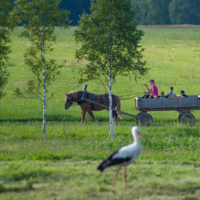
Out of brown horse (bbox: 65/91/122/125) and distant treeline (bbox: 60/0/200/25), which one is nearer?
brown horse (bbox: 65/91/122/125)

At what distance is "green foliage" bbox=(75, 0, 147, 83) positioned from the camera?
54.2ft

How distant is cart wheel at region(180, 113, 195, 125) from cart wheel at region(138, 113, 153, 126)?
1.91 metres

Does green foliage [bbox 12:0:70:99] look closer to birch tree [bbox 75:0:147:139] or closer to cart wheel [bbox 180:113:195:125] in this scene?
birch tree [bbox 75:0:147:139]

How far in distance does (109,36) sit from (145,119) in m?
5.52

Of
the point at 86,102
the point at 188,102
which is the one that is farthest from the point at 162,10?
the point at 188,102

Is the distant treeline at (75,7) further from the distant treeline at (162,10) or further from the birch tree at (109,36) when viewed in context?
the birch tree at (109,36)

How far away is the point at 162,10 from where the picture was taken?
91.6 m

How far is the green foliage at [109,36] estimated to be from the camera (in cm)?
1653

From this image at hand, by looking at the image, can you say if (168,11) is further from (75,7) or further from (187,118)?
(187,118)

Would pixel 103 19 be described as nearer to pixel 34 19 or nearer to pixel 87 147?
pixel 34 19

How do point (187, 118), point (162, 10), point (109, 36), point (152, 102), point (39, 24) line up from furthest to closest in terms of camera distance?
point (162, 10)
point (187, 118)
point (152, 102)
point (39, 24)
point (109, 36)

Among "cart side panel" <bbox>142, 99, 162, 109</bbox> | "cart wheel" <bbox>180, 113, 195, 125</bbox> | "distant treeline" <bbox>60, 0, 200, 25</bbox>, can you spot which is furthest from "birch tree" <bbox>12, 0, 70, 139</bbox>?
"distant treeline" <bbox>60, 0, 200, 25</bbox>

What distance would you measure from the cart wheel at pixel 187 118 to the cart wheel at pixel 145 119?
75.1 inches

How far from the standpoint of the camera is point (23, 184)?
7.73 metres
